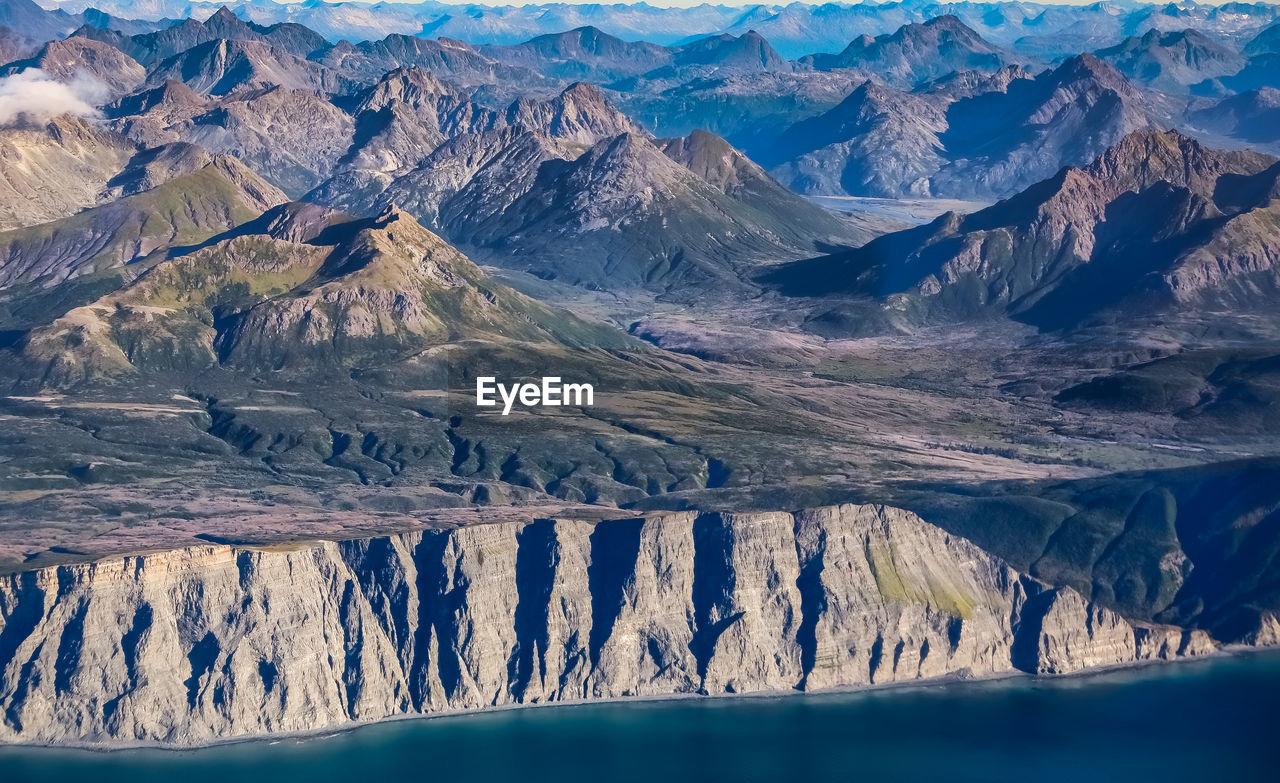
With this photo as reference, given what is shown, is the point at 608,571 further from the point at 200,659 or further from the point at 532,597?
the point at 200,659

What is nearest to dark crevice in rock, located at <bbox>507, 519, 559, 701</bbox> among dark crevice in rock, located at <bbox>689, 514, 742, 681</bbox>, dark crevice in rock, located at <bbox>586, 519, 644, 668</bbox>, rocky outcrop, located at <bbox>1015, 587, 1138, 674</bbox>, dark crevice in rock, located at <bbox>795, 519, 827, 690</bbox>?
dark crevice in rock, located at <bbox>586, 519, 644, 668</bbox>

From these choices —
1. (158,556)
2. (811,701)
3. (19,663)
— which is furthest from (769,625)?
(19,663)

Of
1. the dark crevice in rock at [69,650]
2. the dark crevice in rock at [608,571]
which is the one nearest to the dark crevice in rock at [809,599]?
the dark crevice in rock at [608,571]

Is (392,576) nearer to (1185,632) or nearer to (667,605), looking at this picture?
(667,605)

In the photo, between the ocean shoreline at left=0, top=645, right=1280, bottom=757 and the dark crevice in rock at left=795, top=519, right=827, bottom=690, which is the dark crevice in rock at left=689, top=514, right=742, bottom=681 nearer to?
the ocean shoreline at left=0, top=645, right=1280, bottom=757

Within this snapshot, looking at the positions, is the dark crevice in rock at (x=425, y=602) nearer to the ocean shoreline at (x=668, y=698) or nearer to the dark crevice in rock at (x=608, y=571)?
the ocean shoreline at (x=668, y=698)

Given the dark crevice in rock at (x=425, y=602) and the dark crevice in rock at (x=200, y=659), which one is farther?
the dark crevice in rock at (x=425, y=602)

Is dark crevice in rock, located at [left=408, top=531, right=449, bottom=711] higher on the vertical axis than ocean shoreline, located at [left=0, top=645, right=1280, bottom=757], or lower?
higher
